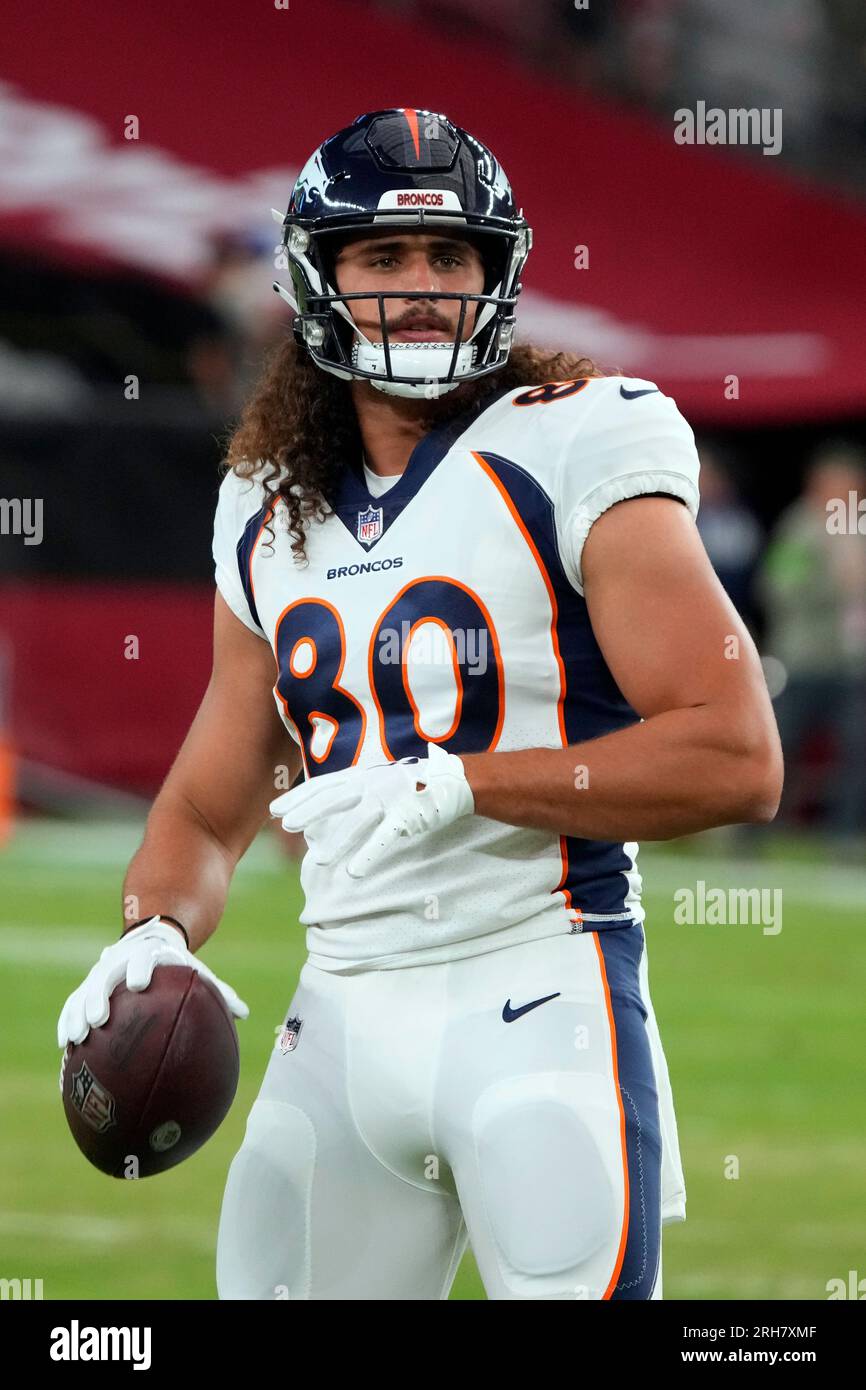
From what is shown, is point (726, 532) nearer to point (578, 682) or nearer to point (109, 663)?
point (109, 663)

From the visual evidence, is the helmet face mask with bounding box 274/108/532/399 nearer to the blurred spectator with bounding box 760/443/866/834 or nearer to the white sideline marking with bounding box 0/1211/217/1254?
the white sideline marking with bounding box 0/1211/217/1254

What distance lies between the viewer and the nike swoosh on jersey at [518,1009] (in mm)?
2527

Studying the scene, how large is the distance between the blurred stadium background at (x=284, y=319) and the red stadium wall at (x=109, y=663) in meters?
0.02

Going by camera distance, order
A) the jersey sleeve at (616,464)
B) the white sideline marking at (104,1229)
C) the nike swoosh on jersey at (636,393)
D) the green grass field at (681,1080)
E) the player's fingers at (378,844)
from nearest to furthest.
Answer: the player's fingers at (378,844), the jersey sleeve at (616,464), the nike swoosh on jersey at (636,393), the green grass field at (681,1080), the white sideline marking at (104,1229)

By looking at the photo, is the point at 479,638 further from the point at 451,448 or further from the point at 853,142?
the point at 853,142

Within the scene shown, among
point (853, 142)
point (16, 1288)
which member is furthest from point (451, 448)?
point (853, 142)

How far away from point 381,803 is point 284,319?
630 centimetres

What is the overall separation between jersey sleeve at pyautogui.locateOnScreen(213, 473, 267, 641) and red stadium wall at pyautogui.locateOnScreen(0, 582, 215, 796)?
27.8 feet

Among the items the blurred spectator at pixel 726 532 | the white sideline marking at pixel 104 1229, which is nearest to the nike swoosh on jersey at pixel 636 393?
the white sideline marking at pixel 104 1229

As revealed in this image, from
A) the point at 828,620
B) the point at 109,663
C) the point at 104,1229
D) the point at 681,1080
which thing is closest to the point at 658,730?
the point at 104,1229

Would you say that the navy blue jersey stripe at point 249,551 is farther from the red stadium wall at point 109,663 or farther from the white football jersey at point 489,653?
the red stadium wall at point 109,663

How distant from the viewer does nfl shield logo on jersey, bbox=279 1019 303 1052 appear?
271 cm

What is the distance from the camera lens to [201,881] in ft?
9.44

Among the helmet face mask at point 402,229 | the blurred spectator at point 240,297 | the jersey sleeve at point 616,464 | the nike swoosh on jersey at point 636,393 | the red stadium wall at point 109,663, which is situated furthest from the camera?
the blurred spectator at point 240,297
